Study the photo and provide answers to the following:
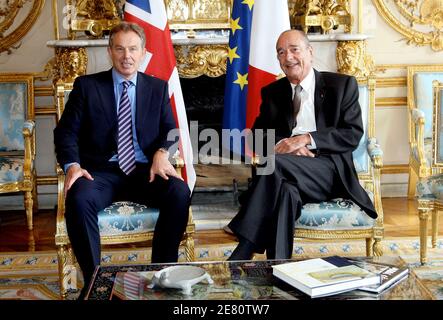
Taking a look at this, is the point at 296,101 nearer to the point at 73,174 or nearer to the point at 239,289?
the point at 73,174

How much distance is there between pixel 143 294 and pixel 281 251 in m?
0.97

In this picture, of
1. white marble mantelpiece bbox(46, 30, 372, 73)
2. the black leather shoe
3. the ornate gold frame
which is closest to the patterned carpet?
the ornate gold frame

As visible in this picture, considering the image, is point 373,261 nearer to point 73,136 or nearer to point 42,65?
point 73,136

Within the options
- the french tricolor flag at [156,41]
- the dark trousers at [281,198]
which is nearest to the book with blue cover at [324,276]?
the dark trousers at [281,198]

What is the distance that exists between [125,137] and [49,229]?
1469 millimetres

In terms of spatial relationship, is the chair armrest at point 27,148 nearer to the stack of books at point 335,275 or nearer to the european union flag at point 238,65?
the european union flag at point 238,65

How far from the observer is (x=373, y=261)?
215 cm

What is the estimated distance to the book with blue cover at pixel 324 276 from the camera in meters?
1.86

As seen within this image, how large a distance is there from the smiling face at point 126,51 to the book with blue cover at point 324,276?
1.41 meters

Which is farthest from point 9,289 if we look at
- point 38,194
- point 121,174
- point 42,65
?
point 42,65

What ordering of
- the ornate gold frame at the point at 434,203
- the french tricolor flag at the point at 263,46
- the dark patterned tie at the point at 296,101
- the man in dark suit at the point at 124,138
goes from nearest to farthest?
the man in dark suit at the point at 124,138 → the dark patterned tie at the point at 296,101 → the ornate gold frame at the point at 434,203 → the french tricolor flag at the point at 263,46

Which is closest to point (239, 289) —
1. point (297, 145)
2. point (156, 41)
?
point (297, 145)

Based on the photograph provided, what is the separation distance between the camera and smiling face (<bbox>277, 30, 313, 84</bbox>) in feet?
9.82

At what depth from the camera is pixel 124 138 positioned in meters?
3.02
